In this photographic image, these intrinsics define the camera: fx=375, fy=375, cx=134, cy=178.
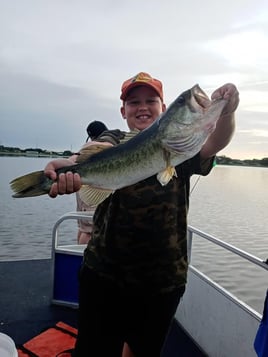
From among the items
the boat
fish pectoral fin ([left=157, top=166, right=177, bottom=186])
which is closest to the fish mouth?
fish pectoral fin ([left=157, top=166, right=177, bottom=186])

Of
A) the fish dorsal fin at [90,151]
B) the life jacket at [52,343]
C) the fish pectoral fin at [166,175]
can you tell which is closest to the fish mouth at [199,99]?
the fish pectoral fin at [166,175]

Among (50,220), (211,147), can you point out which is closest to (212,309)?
(211,147)

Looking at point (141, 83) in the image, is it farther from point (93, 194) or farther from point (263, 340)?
point (263, 340)

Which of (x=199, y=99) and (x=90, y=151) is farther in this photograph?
(x=90, y=151)

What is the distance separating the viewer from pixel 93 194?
2326 millimetres

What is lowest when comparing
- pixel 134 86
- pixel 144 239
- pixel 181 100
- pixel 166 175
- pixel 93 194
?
pixel 144 239

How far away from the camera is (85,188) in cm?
234

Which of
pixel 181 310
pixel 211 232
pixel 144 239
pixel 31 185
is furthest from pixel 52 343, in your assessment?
pixel 211 232

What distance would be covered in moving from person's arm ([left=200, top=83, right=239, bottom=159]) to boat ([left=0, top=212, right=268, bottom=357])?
1.00 m

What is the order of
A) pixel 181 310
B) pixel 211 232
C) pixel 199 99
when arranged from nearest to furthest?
pixel 199 99, pixel 181 310, pixel 211 232

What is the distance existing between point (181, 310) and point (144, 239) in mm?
2758

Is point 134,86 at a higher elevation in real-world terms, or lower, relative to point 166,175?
higher

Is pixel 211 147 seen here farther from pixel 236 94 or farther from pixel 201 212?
pixel 201 212

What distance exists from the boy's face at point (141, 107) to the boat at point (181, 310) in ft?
4.52
